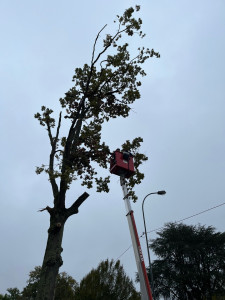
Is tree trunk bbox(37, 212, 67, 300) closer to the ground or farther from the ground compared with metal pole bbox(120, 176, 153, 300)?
farther from the ground

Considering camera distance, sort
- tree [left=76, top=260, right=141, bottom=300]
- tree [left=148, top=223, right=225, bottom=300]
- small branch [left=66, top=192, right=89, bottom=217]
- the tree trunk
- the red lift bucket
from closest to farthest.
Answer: the red lift bucket < the tree trunk < small branch [left=66, top=192, right=89, bottom=217] < tree [left=76, top=260, right=141, bottom=300] < tree [left=148, top=223, right=225, bottom=300]

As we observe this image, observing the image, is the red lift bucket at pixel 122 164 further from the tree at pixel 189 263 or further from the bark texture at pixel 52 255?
the tree at pixel 189 263

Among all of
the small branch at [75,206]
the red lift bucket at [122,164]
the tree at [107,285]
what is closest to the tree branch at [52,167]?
the small branch at [75,206]

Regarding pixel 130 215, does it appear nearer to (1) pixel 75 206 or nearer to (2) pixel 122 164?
(2) pixel 122 164

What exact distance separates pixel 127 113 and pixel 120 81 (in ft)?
4.85

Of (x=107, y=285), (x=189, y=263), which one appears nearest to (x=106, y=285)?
(x=107, y=285)

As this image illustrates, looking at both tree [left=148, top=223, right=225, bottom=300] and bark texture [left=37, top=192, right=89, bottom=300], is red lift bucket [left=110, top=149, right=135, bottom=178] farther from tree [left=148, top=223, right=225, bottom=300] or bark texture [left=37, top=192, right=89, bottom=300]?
tree [left=148, top=223, right=225, bottom=300]

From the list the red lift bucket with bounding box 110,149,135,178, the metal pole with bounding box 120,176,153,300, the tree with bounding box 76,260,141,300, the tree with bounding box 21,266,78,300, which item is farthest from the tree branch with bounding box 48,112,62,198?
the tree with bounding box 21,266,78,300

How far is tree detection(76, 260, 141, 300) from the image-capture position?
3161 centimetres

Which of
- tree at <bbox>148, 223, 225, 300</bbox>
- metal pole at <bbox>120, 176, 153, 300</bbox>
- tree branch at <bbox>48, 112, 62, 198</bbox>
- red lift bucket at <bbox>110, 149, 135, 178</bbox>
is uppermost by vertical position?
tree at <bbox>148, 223, 225, 300</bbox>

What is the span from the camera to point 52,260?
332 inches

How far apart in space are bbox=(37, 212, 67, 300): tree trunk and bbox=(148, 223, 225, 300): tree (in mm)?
37971

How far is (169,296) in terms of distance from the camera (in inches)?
1695

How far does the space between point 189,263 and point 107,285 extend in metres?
17.1
